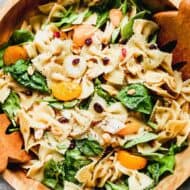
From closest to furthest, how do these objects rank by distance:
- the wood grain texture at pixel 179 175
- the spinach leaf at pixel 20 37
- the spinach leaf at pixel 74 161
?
1. the wood grain texture at pixel 179 175
2. the spinach leaf at pixel 74 161
3. the spinach leaf at pixel 20 37

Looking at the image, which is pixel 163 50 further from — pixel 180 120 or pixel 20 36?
pixel 20 36

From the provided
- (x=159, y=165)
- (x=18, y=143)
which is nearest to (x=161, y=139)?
(x=159, y=165)

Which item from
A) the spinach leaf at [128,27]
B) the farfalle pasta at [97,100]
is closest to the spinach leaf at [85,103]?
the farfalle pasta at [97,100]

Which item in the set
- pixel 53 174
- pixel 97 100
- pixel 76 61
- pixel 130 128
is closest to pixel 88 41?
pixel 76 61

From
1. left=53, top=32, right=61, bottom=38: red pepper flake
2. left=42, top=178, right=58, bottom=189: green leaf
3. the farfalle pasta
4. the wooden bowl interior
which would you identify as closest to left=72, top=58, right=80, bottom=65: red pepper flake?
the farfalle pasta

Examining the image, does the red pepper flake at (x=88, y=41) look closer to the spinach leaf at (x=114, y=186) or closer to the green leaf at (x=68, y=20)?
the green leaf at (x=68, y=20)

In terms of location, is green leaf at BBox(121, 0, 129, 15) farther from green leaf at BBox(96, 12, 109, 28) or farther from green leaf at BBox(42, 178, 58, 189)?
green leaf at BBox(42, 178, 58, 189)
